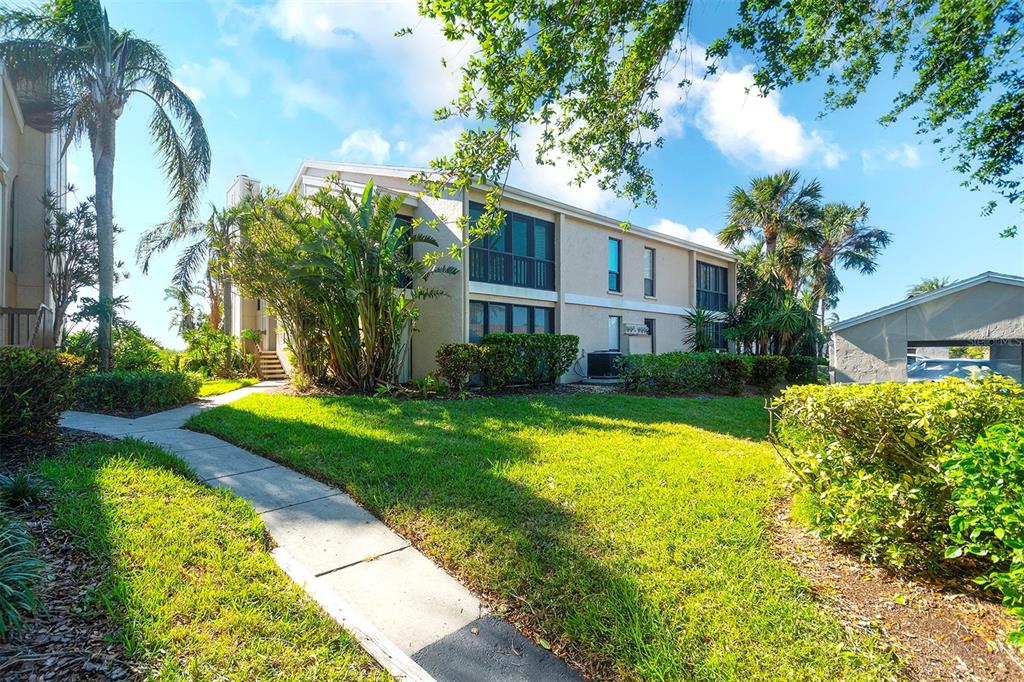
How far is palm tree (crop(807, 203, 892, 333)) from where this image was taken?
87.4ft

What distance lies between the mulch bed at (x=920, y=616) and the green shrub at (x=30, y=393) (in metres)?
7.39

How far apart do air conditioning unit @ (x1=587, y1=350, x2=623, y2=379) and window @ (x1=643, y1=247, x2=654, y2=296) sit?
13.8ft

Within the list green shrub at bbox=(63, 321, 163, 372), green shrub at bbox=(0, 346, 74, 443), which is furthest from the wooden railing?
green shrub at bbox=(0, 346, 74, 443)

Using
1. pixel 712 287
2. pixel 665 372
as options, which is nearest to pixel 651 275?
pixel 712 287

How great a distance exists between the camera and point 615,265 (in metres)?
17.7

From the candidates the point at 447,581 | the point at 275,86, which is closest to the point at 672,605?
the point at 447,581

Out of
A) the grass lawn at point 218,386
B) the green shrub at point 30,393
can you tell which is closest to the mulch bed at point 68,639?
the green shrub at point 30,393

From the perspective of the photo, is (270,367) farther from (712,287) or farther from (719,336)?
(712,287)

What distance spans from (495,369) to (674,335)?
36.0 feet

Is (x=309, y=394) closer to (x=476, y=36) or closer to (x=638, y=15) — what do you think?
(x=476, y=36)

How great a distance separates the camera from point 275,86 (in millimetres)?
7566

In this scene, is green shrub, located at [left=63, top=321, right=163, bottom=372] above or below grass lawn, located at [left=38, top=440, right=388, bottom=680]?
above

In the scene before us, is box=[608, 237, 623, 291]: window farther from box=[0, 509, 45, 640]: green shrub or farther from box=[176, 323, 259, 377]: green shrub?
box=[0, 509, 45, 640]: green shrub

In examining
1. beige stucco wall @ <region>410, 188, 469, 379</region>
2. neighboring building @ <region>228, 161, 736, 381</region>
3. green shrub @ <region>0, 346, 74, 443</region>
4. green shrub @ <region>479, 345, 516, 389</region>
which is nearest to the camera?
green shrub @ <region>0, 346, 74, 443</region>
